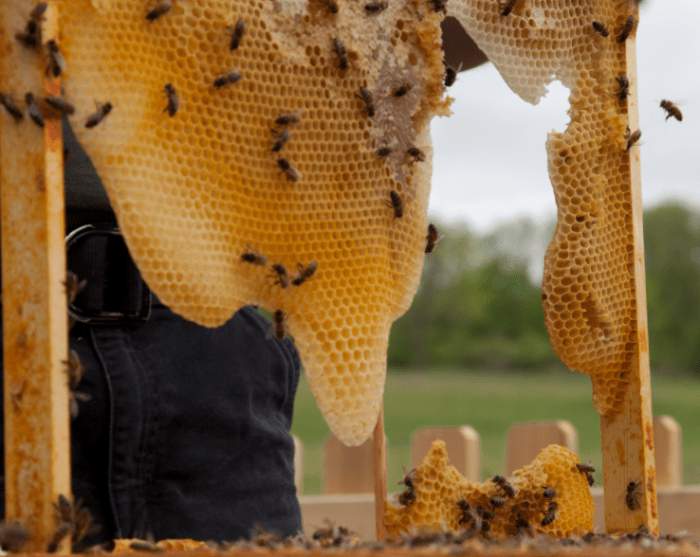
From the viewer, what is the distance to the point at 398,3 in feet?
6.04

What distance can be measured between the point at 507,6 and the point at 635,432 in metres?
1.42

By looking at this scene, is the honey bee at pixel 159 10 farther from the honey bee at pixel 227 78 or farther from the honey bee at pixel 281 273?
the honey bee at pixel 281 273

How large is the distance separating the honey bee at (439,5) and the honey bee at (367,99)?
35cm

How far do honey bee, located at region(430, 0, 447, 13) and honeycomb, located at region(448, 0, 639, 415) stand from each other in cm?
5

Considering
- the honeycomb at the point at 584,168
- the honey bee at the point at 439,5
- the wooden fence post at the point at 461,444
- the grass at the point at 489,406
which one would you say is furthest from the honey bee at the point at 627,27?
the grass at the point at 489,406

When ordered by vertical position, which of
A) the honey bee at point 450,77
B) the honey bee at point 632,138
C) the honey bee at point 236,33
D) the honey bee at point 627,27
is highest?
the honey bee at point 627,27

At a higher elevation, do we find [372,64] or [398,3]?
[398,3]

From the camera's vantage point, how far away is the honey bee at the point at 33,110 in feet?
4.24

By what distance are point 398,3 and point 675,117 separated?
1304 mm

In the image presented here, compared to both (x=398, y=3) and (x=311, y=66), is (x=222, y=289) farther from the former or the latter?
(x=398, y=3)

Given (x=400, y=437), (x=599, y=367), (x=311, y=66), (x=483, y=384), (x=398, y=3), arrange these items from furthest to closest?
(x=483, y=384) < (x=400, y=437) < (x=599, y=367) < (x=398, y=3) < (x=311, y=66)

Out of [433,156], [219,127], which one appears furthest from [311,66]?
[433,156]

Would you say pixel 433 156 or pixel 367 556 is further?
pixel 433 156

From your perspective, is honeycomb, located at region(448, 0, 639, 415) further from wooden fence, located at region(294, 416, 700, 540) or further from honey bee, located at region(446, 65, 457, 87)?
wooden fence, located at region(294, 416, 700, 540)
